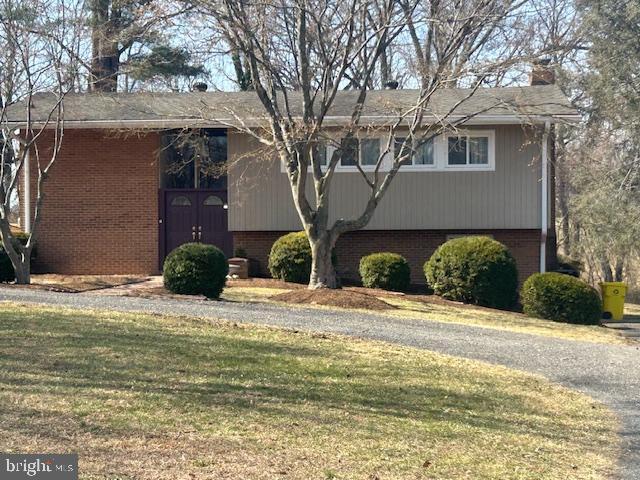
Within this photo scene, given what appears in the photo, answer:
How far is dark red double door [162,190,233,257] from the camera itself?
23547 millimetres

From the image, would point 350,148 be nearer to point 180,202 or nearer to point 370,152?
point 370,152

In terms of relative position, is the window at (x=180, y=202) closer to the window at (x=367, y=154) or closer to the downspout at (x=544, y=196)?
the window at (x=367, y=154)

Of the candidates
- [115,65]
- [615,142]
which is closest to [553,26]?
[615,142]

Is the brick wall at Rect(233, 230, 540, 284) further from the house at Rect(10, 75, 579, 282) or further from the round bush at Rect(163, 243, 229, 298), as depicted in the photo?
the round bush at Rect(163, 243, 229, 298)

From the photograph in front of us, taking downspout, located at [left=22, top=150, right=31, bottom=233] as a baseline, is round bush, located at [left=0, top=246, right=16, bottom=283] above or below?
below

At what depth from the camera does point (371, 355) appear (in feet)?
37.5

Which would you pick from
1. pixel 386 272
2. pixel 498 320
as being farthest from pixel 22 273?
pixel 498 320

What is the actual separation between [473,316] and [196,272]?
566 cm

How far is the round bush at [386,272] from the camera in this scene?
21.0 m

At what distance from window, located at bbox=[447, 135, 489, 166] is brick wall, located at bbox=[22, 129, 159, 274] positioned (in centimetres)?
785

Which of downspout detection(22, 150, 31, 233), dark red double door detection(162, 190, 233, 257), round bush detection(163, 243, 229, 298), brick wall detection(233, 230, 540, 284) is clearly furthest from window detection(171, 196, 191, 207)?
round bush detection(163, 243, 229, 298)

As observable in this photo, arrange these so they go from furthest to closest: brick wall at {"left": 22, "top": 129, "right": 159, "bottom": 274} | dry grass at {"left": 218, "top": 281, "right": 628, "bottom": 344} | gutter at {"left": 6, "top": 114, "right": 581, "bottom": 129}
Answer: brick wall at {"left": 22, "top": 129, "right": 159, "bottom": 274}
gutter at {"left": 6, "top": 114, "right": 581, "bottom": 129}
dry grass at {"left": 218, "top": 281, "right": 628, "bottom": 344}

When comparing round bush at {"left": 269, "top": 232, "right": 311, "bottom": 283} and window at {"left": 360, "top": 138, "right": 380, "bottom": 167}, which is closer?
round bush at {"left": 269, "top": 232, "right": 311, "bottom": 283}

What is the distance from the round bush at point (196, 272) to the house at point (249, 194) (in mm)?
5623
